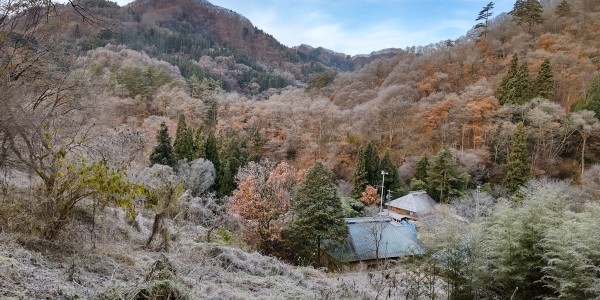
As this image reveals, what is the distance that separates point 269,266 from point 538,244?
3.59 m

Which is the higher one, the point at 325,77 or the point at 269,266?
the point at 325,77

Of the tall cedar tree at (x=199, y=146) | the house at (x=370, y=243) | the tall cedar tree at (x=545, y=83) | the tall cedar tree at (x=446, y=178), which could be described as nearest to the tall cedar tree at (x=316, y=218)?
the house at (x=370, y=243)

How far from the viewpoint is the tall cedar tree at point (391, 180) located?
63.3 feet

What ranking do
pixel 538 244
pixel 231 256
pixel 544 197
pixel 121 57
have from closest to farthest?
pixel 231 256
pixel 538 244
pixel 544 197
pixel 121 57

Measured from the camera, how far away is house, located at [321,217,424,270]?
12780mm

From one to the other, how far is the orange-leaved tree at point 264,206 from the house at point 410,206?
223 inches

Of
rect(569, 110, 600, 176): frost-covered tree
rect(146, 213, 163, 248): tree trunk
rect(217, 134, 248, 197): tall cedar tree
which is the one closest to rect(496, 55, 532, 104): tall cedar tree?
rect(569, 110, 600, 176): frost-covered tree

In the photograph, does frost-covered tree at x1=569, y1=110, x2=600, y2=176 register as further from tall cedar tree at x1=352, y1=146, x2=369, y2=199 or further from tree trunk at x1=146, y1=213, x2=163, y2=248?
tree trunk at x1=146, y1=213, x2=163, y2=248

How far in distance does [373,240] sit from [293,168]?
5337mm

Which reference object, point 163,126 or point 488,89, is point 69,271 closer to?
point 163,126

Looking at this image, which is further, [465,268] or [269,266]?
[465,268]

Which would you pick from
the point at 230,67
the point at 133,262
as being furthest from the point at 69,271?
the point at 230,67

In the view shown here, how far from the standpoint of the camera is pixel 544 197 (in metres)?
5.46

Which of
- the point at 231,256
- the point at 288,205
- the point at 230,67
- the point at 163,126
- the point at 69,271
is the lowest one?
the point at 288,205
